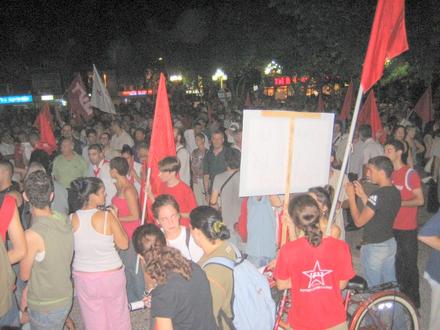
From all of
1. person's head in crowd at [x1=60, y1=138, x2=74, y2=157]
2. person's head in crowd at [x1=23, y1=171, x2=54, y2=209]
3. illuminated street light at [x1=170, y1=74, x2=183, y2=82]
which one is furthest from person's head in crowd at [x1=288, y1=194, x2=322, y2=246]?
Result: illuminated street light at [x1=170, y1=74, x2=183, y2=82]

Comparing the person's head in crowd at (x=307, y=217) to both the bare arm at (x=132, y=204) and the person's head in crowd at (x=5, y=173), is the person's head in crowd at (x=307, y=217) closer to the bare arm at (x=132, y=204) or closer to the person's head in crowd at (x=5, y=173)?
the bare arm at (x=132, y=204)

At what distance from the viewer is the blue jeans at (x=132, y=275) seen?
543 cm

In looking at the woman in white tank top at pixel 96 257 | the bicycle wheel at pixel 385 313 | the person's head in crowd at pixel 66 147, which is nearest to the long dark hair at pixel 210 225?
the woman in white tank top at pixel 96 257

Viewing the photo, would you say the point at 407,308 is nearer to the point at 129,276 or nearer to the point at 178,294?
the point at 178,294

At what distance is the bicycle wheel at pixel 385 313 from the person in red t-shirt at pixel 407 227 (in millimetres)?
897

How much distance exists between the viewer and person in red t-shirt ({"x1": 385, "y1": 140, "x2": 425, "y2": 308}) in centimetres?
524

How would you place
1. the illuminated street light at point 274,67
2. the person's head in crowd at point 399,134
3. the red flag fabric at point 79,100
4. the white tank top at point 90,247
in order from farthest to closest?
the illuminated street light at point 274,67 → the red flag fabric at point 79,100 → the person's head in crowd at point 399,134 → the white tank top at point 90,247

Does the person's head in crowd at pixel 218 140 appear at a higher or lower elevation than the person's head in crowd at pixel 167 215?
higher

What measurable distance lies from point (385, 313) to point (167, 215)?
228 cm

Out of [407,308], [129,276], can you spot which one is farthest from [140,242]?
[407,308]

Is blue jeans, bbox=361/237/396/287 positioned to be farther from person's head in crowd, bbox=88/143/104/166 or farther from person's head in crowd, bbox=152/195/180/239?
person's head in crowd, bbox=88/143/104/166

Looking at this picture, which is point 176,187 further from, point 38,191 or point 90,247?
point 38,191

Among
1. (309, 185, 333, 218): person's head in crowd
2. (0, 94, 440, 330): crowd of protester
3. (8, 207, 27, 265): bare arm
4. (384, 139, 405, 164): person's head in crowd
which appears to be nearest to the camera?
(0, 94, 440, 330): crowd of protester

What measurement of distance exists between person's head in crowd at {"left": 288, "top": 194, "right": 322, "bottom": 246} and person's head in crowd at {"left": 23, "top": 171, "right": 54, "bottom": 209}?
1.97m
